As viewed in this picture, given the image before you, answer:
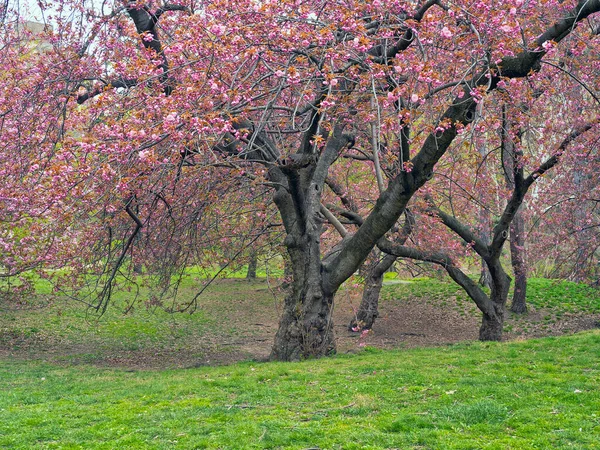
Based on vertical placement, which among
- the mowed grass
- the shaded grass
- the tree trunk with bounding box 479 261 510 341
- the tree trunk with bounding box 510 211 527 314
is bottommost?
the shaded grass

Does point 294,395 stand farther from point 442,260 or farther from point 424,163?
point 442,260

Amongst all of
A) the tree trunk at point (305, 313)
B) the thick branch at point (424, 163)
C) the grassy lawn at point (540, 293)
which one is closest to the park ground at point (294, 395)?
the tree trunk at point (305, 313)

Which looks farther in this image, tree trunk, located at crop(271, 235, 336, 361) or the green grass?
the green grass

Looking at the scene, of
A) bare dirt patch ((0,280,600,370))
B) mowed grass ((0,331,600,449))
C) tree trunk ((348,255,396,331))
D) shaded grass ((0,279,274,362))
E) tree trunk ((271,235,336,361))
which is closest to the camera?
mowed grass ((0,331,600,449))

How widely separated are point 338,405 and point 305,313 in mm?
4512

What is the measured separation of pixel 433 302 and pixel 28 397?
16.5m

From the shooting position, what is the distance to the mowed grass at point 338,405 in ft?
19.9

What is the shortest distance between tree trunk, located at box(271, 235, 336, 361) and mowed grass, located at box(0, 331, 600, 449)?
3.07 feet

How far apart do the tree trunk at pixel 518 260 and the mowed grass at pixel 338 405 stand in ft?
23.9

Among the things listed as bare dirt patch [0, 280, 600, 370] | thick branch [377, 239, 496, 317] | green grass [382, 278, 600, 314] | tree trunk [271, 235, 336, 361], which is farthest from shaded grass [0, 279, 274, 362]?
green grass [382, 278, 600, 314]

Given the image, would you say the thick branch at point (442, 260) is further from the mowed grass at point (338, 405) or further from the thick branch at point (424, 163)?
the mowed grass at point (338, 405)

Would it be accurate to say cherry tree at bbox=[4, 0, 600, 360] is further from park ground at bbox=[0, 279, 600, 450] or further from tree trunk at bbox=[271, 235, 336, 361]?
park ground at bbox=[0, 279, 600, 450]

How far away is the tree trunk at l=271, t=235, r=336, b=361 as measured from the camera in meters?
12.0

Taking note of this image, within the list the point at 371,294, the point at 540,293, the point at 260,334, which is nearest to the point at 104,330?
the point at 260,334
